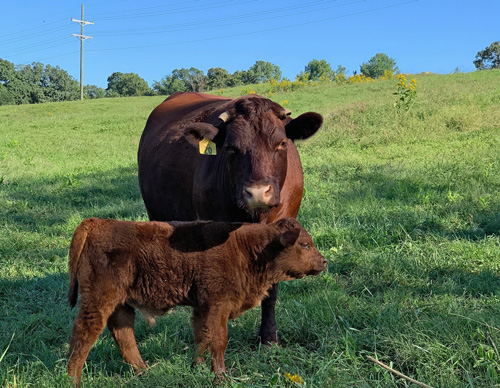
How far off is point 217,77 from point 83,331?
281ft

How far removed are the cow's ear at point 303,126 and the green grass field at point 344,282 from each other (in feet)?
4.54

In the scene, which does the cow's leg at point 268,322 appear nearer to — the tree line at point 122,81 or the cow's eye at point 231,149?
the cow's eye at point 231,149

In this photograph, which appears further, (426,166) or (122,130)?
(122,130)

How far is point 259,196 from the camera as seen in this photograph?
126 inches

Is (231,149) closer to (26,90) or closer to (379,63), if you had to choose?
(26,90)

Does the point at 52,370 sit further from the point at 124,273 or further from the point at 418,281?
the point at 418,281

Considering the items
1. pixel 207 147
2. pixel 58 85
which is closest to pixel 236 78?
pixel 58 85

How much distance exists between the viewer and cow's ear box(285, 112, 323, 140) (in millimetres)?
3955

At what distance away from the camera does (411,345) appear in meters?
3.11

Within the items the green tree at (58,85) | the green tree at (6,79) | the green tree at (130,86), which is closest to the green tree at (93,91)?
the green tree at (130,86)

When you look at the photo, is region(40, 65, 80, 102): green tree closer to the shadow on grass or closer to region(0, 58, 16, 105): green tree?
region(0, 58, 16, 105): green tree

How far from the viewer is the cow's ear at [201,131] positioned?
12.8ft

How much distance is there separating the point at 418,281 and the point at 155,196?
302 centimetres

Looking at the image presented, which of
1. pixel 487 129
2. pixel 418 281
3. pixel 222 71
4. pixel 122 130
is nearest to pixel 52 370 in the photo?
pixel 418 281
